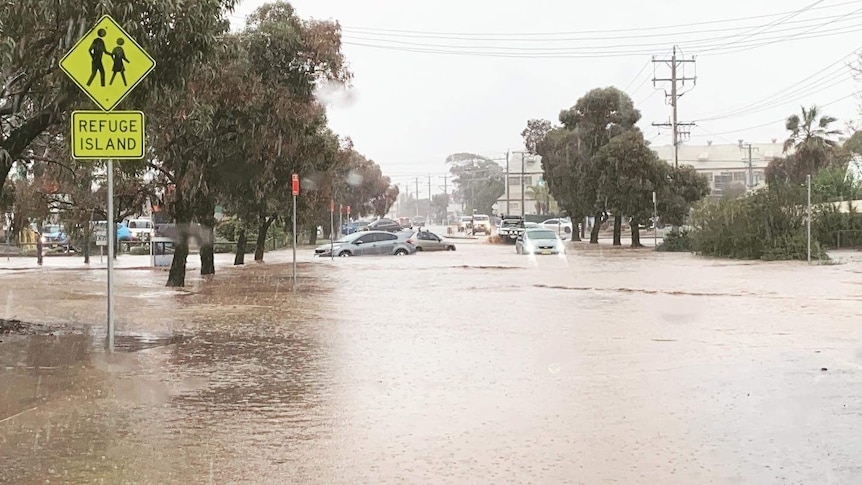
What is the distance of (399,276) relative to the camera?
2980 cm

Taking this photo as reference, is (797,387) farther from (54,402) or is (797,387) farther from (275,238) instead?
(275,238)

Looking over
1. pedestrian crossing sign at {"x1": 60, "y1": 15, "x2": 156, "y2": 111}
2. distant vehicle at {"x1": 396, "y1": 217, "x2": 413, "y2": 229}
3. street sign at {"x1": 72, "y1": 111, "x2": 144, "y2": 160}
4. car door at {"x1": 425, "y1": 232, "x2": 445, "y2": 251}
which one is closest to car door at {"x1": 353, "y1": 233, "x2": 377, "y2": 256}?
car door at {"x1": 425, "y1": 232, "x2": 445, "y2": 251}

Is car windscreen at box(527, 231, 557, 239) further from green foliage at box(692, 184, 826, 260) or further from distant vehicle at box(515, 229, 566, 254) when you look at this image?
green foliage at box(692, 184, 826, 260)

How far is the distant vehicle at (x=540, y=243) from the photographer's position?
45.6 meters

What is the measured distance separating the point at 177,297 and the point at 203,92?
15.3ft

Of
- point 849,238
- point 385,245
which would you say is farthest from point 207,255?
point 849,238

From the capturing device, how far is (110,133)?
11.3 meters

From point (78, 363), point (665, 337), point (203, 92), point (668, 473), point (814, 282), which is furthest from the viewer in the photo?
point (814, 282)

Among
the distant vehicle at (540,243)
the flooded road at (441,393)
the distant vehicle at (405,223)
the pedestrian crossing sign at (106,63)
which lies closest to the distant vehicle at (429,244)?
the distant vehicle at (540,243)

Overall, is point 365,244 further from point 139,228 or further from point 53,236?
point 53,236

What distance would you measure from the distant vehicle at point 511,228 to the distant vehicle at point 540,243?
16.4m

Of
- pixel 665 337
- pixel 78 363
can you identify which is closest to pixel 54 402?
pixel 78 363

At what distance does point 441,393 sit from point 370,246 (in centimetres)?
3801

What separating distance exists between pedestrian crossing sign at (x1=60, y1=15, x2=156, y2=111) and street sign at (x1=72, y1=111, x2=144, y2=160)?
0.23m
